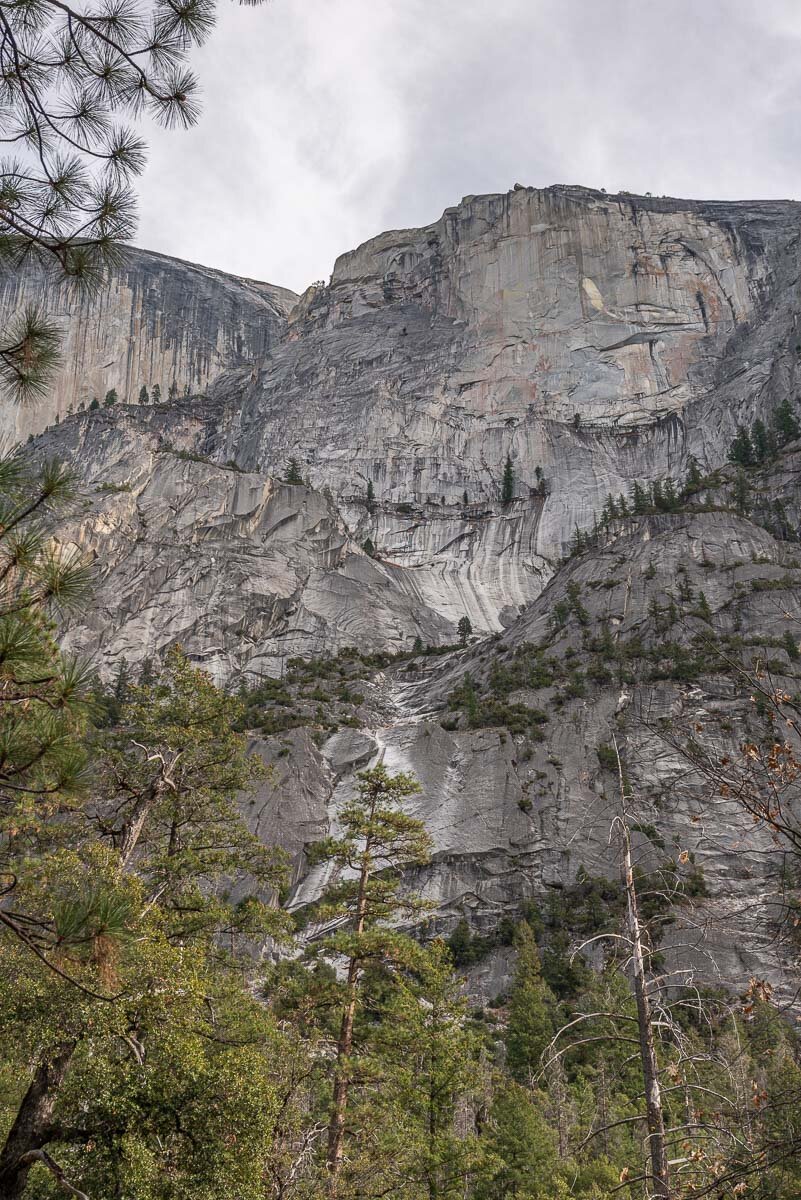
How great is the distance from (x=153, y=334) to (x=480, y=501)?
208 feet

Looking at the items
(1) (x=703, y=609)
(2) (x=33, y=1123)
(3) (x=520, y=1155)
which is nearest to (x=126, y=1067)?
(2) (x=33, y=1123)

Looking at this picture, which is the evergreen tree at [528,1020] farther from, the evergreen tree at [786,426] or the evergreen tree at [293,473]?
the evergreen tree at [293,473]

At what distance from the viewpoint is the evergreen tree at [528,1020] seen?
3597 centimetres

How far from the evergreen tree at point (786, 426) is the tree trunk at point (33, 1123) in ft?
285

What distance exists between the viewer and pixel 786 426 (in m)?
84.8

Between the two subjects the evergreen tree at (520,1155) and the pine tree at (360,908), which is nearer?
the pine tree at (360,908)

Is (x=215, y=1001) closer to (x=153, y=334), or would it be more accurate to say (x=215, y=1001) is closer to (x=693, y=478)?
(x=693, y=478)

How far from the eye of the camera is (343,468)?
354ft

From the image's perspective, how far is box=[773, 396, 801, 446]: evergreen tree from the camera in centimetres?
8462

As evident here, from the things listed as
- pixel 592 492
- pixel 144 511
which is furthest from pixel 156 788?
pixel 592 492

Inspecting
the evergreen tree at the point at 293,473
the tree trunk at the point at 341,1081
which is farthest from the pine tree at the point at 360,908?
the evergreen tree at the point at 293,473

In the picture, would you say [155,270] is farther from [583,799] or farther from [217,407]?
[583,799]

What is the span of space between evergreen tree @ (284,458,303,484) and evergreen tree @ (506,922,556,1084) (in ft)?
224

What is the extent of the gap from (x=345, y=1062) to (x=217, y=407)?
376 ft
